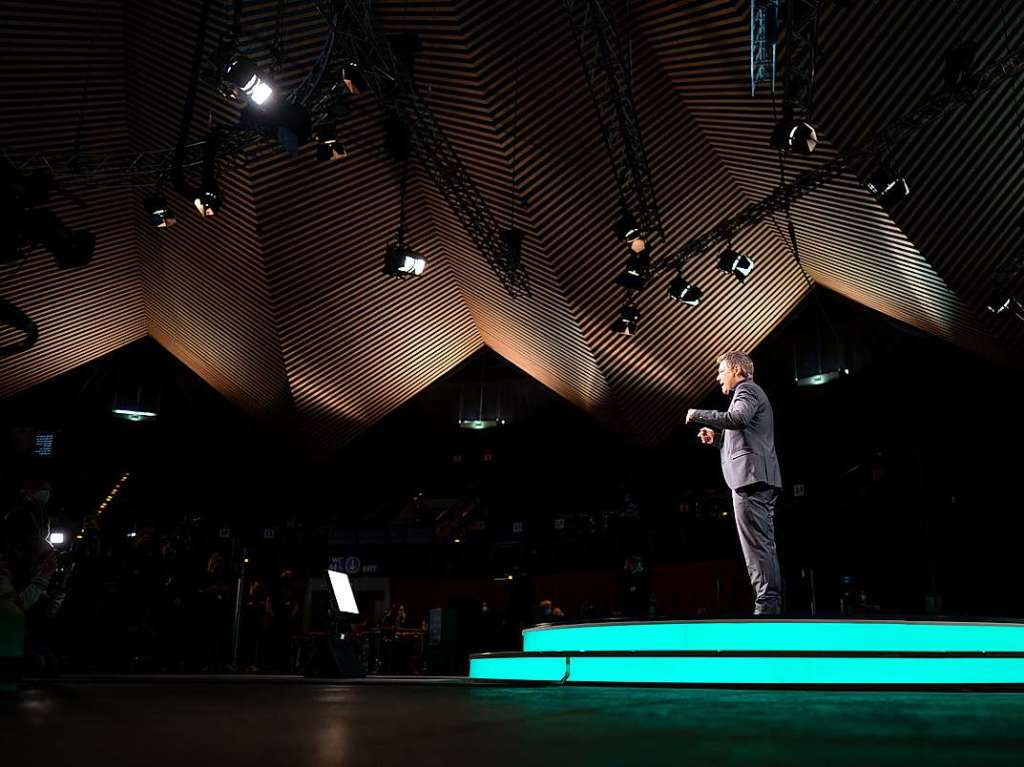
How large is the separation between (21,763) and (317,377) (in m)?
12.1

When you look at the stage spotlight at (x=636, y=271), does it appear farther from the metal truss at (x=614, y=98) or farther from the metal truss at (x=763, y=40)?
the metal truss at (x=763, y=40)

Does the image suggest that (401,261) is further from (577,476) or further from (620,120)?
(577,476)

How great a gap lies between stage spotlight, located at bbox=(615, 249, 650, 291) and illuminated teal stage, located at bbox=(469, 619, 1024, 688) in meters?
5.80

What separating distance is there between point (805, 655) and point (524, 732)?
2.38 m

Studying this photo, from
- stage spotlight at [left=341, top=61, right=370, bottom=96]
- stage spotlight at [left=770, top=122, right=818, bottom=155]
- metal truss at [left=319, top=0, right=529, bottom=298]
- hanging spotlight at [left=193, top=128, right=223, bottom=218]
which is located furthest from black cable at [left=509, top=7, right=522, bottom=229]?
hanging spotlight at [left=193, top=128, right=223, bottom=218]

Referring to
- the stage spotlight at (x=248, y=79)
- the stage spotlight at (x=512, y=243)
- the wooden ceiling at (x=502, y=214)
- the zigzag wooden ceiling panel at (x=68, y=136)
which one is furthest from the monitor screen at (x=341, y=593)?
the wooden ceiling at (x=502, y=214)

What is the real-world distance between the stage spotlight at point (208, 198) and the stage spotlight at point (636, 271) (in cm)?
447

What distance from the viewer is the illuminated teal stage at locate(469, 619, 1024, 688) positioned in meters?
3.53

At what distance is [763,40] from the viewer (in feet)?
24.0

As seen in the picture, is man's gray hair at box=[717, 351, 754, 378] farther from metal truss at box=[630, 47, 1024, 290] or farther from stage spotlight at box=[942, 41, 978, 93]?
metal truss at box=[630, 47, 1024, 290]

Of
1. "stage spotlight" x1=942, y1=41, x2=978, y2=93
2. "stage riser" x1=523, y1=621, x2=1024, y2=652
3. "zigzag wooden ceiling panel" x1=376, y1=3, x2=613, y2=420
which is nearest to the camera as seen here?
"stage riser" x1=523, y1=621, x2=1024, y2=652

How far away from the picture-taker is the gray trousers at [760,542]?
4.21 metres

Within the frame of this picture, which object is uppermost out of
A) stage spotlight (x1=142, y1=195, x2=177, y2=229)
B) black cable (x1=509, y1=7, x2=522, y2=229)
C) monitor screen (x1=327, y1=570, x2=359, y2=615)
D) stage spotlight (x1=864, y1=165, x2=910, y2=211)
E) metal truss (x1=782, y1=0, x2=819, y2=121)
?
black cable (x1=509, y1=7, x2=522, y2=229)

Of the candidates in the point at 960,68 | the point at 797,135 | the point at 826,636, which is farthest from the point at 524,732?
the point at 960,68
